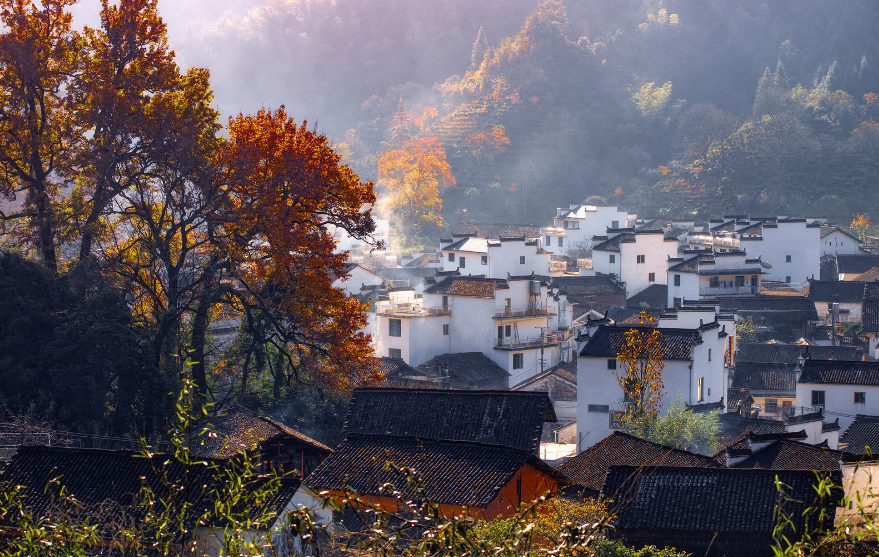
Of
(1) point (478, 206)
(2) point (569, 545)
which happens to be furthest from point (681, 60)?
(2) point (569, 545)

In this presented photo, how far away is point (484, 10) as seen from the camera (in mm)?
97062

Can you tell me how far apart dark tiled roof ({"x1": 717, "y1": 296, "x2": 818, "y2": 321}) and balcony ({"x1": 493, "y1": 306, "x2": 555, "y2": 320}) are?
682cm

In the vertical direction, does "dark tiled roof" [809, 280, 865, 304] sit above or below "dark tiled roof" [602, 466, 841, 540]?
above

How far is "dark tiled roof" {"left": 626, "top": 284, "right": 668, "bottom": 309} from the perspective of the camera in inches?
1499

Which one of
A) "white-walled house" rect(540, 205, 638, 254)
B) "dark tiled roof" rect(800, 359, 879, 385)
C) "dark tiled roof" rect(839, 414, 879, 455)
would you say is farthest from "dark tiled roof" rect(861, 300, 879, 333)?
"white-walled house" rect(540, 205, 638, 254)

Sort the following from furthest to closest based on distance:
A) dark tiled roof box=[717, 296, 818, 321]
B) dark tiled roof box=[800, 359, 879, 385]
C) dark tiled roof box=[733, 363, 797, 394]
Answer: dark tiled roof box=[717, 296, 818, 321] → dark tiled roof box=[733, 363, 797, 394] → dark tiled roof box=[800, 359, 879, 385]

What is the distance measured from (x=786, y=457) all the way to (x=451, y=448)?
6128 millimetres

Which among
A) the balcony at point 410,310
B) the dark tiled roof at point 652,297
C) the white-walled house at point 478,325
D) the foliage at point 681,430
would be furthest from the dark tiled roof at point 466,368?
the dark tiled roof at point 652,297

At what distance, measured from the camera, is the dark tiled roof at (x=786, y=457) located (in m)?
15.3

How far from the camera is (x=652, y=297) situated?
38875 mm

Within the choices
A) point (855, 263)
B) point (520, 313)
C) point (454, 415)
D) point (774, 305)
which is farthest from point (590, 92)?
point (454, 415)

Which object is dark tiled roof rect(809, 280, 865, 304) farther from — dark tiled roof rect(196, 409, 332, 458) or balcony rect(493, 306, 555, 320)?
dark tiled roof rect(196, 409, 332, 458)

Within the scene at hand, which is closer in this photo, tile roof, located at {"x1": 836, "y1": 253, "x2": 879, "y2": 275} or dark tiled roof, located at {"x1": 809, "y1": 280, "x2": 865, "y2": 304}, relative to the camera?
dark tiled roof, located at {"x1": 809, "y1": 280, "x2": 865, "y2": 304}

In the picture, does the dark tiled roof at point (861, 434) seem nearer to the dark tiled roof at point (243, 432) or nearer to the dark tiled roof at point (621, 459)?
the dark tiled roof at point (621, 459)
